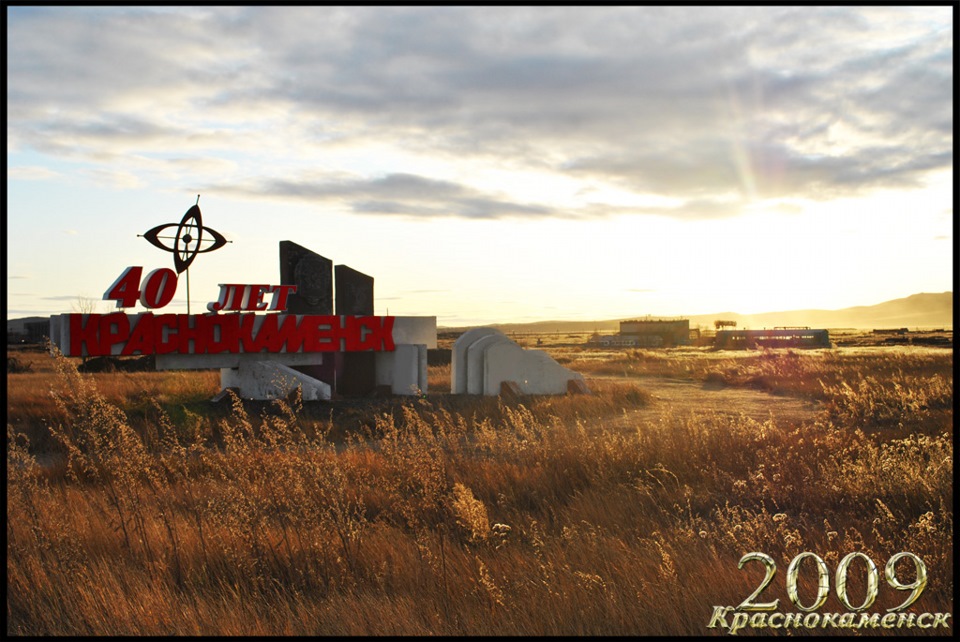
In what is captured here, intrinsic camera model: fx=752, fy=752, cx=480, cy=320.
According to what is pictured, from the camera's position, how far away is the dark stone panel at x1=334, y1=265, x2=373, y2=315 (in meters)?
24.1

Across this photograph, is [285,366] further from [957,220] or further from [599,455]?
[957,220]

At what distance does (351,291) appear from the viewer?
24203 millimetres

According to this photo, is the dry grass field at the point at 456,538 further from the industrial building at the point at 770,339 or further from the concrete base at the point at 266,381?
the industrial building at the point at 770,339

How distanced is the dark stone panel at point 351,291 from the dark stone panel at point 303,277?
0.62 m

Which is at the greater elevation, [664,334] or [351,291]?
[351,291]

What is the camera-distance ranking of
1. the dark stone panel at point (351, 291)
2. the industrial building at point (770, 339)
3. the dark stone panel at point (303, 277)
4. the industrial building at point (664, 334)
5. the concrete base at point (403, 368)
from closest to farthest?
the dark stone panel at point (303, 277) < the dark stone panel at point (351, 291) < the concrete base at point (403, 368) < the industrial building at point (770, 339) < the industrial building at point (664, 334)

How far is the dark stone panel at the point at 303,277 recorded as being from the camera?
75.9 ft

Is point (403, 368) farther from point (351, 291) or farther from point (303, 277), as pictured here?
point (303, 277)

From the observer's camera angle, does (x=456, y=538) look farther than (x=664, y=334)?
No

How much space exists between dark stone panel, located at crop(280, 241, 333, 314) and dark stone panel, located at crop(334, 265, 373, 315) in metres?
0.62

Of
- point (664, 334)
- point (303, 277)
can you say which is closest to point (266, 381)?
point (303, 277)

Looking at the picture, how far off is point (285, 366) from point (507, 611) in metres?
18.5

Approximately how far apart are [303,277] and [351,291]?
1.70 m

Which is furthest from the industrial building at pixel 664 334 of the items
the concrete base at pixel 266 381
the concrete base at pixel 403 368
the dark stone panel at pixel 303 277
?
the concrete base at pixel 266 381
